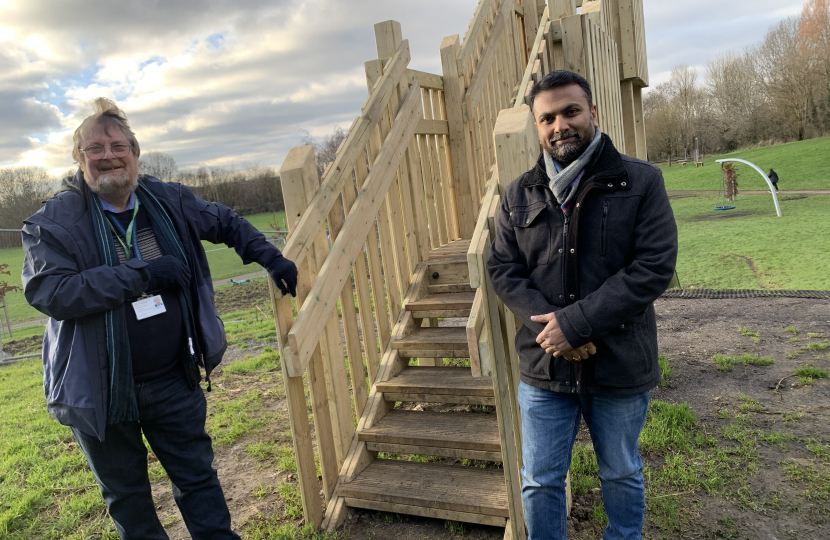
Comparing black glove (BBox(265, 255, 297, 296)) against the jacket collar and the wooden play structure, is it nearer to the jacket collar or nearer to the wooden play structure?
the wooden play structure

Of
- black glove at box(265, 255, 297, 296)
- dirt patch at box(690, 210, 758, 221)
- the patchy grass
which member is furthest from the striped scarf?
dirt patch at box(690, 210, 758, 221)

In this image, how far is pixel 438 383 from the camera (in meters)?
3.57

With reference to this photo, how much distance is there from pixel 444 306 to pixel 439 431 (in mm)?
1000

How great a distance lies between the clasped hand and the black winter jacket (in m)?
0.03

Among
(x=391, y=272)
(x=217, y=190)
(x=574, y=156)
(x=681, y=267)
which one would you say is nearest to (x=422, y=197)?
(x=391, y=272)

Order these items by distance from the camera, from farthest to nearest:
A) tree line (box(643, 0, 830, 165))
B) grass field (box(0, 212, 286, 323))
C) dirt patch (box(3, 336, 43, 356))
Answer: tree line (box(643, 0, 830, 165)) → grass field (box(0, 212, 286, 323)) → dirt patch (box(3, 336, 43, 356))

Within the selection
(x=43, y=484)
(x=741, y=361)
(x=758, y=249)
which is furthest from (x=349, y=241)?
(x=758, y=249)

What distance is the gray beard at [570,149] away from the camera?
81.3 inches

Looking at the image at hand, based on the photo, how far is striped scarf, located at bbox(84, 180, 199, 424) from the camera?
229cm

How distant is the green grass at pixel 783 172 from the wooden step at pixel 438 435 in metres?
31.0

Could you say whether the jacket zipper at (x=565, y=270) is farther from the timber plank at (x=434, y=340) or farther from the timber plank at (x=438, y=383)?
the timber plank at (x=434, y=340)

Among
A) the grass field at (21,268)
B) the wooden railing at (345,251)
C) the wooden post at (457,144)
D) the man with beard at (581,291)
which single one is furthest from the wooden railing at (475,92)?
the grass field at (21,268)

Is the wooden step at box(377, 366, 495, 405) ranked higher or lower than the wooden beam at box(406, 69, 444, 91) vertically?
lower

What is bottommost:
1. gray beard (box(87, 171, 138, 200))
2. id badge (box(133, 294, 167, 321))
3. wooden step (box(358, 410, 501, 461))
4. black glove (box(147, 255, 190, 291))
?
wooden step (box(358, 410, 501, 461))
